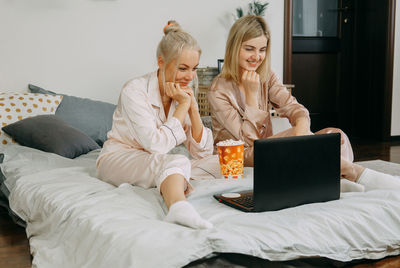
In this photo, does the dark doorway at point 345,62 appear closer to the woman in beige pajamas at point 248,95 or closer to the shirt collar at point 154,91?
the woman in beige pajamas at point 248,95

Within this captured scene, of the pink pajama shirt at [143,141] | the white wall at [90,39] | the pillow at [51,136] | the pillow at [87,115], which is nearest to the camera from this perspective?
the pink pajama shirt at [143,141]

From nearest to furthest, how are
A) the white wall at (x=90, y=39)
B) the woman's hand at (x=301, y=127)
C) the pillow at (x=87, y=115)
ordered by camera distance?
the woman's hand at (x=301, y=127) < the pillow at (x=87, y=115) < the white wall at (x=90, y=39)

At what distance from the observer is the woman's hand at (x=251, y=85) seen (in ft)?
6.16

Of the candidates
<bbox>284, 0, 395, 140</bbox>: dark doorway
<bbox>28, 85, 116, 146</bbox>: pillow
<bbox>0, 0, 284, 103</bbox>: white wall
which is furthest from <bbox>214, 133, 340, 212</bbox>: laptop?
<bbox>284, 0, 395, 140</bbox>: dark doorway

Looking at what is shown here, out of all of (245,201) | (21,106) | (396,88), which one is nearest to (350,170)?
(245,201)

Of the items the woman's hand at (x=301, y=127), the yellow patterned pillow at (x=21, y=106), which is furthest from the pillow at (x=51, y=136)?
the woman's hand at (x=301, y=127)

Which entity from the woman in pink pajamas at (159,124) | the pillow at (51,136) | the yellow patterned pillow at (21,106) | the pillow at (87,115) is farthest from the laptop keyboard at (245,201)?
the yellow patterned pillow at (21,106)

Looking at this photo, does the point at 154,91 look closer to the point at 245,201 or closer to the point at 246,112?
the point at 246,112

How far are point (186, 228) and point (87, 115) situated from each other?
177 centimetres

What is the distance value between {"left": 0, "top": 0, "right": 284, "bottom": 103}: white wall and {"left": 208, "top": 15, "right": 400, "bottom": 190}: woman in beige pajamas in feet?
4.66

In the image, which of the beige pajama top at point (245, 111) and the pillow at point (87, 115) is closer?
the beige pajama top at point (245, 111)

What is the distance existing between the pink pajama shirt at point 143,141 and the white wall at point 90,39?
1.49m

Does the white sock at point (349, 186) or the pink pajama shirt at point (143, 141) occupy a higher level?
the pink pajama shirt at point (143, 141)

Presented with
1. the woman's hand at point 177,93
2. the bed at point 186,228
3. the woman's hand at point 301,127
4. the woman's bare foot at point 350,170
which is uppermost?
the woman's hand at point 177,93
